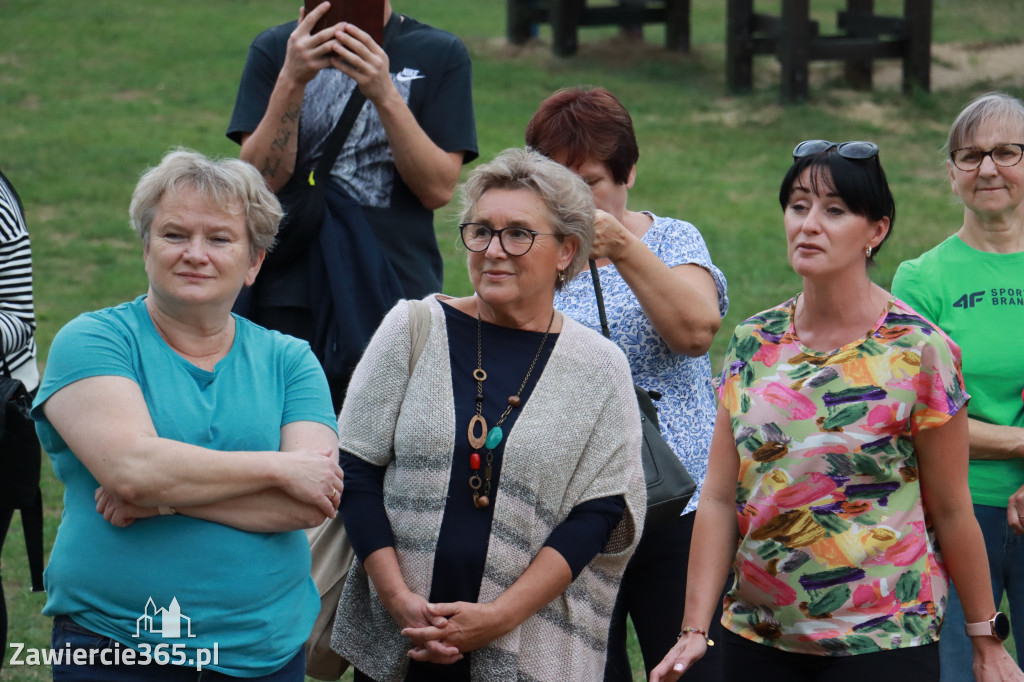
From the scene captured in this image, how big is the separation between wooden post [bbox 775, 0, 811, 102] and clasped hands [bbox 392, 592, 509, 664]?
44.5ft

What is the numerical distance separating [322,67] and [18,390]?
133 centimetres

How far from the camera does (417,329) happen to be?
3064mm

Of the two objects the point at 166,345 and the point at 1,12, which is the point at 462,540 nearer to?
the point at 166,345

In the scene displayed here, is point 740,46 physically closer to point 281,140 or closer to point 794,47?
point 794,47

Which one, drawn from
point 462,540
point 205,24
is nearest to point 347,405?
point 462,540

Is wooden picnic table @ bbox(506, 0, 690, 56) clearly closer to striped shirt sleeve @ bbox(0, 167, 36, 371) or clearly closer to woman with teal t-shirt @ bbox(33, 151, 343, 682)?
striped shirt sleeve @ bbox(0, 167, 36, 371)

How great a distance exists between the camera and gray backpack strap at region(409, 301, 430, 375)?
304 centimetres

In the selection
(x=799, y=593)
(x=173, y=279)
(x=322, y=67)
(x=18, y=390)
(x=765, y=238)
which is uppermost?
(x=322, y=67)

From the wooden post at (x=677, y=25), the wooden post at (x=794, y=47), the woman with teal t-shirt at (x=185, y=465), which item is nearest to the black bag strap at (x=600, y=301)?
the woman with teal t-shirt at (x=185, y=465)

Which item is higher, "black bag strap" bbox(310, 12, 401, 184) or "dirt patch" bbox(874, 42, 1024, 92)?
"black bag strap" bbox(310, 12, 401, 184)

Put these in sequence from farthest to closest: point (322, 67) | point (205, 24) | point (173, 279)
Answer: point (205, 24), point (322, 67), point (173, 279)

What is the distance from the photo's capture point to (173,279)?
2.85m

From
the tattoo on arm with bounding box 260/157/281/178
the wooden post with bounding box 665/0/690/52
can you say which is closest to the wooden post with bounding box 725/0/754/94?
the wooden post with bounding box 665/0/690/52

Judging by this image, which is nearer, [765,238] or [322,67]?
[322,67]
